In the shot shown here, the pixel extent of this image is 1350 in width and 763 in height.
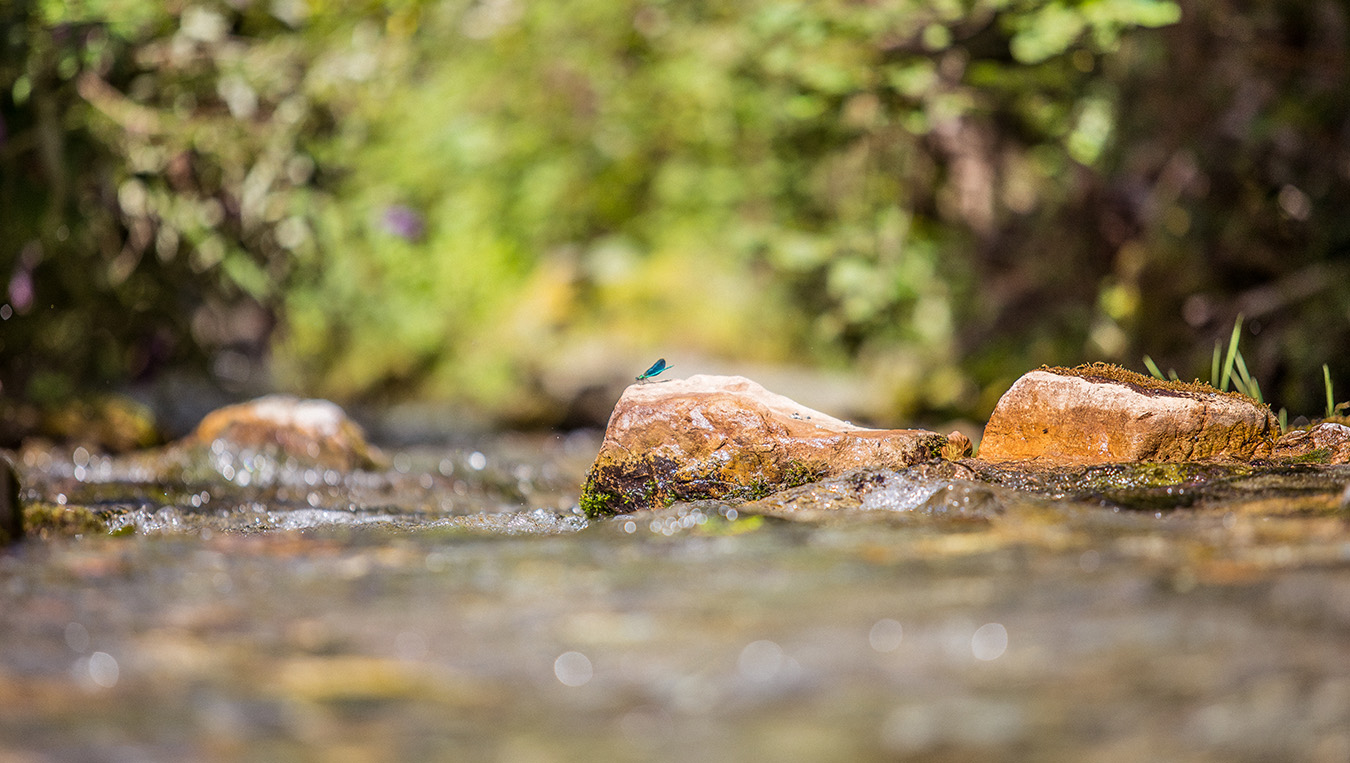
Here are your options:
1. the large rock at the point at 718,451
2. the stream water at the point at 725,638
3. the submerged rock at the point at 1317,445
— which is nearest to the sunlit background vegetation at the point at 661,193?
the submerged rock at the point at 1317,445

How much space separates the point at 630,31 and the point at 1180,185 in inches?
162

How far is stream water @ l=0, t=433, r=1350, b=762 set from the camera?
1197mm

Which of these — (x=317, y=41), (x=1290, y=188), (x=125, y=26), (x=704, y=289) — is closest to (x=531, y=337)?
(x=704, y=289)

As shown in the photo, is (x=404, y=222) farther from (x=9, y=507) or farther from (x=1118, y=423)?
(x=1118, y=423)

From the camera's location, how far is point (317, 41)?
297 inches

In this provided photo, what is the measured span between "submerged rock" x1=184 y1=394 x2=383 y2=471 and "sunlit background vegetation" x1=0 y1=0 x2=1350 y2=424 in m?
1.61

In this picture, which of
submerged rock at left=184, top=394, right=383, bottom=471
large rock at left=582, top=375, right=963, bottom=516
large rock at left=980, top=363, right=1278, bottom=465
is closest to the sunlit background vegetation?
submerged rock at left=184, top=394, right=383, bottom=471

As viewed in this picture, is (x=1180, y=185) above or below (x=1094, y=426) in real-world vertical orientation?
above

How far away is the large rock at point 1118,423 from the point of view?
2.66 metres

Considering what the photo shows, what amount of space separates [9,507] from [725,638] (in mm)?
1743

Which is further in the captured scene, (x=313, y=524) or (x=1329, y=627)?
(x=313, y=524)

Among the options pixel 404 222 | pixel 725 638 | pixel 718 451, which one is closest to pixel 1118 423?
pixel 718 451

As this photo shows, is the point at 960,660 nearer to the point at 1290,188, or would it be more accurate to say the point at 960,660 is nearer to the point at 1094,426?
the point at 1094,426

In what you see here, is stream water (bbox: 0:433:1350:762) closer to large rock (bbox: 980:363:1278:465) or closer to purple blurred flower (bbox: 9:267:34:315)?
large rock (bbox: 980:363:1278:465)
